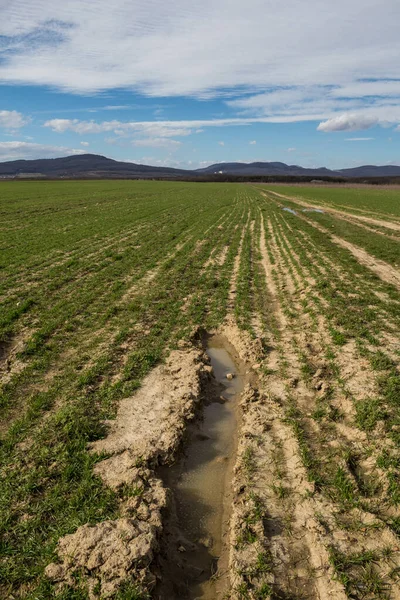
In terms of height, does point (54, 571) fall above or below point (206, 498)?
above

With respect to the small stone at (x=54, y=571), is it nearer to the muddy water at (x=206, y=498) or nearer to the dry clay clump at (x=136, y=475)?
the dry clay clump at (x=136, y=475)

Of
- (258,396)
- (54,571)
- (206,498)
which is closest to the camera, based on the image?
(54,571)

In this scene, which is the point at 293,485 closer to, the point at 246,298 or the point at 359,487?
the point at 359,487

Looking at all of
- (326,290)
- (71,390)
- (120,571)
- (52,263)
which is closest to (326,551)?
(120,571)

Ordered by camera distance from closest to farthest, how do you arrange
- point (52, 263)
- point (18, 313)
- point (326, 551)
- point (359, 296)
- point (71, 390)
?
point (326, 551) → point (71, 390) → point (18, 313) → point (359, 296) → point (52, 263)

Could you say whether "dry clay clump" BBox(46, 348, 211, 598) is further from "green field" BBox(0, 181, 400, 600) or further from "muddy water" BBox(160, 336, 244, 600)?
"muddy water" BBox(160, 336, 244, 600)

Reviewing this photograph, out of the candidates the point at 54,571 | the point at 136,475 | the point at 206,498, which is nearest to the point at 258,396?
the point at 206,498

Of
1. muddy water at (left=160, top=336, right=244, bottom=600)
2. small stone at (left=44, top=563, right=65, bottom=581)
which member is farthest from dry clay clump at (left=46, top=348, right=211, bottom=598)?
muddy water at (left=160, top=336, right=244, bottom=600)

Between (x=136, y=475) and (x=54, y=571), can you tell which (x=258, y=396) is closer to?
(x=136, y=475)
